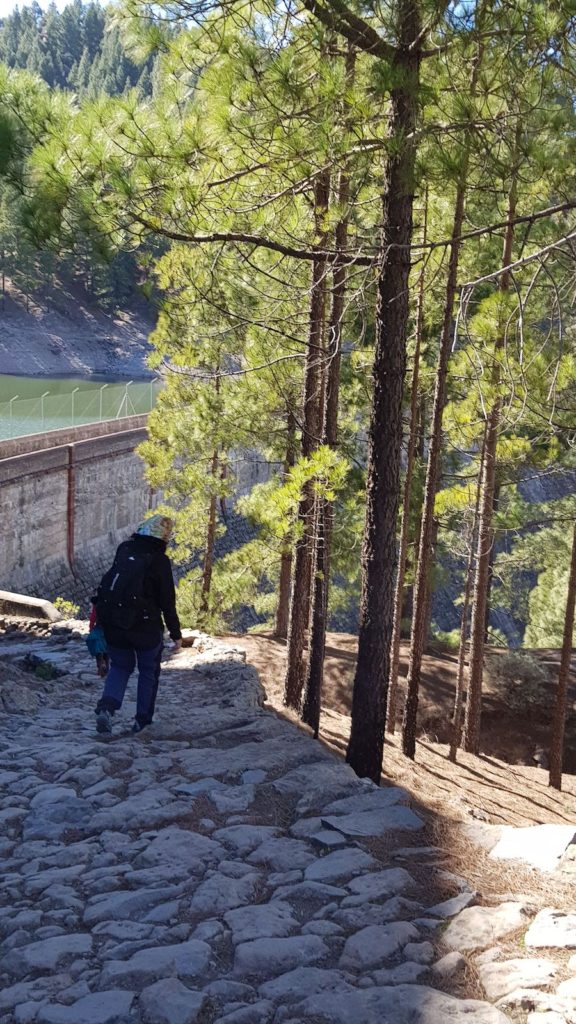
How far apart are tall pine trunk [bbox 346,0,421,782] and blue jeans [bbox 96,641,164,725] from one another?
160 centimetres

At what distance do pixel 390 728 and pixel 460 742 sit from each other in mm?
1603

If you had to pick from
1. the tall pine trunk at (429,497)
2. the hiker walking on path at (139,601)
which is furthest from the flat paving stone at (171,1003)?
the tall pine trunk at (429,497)

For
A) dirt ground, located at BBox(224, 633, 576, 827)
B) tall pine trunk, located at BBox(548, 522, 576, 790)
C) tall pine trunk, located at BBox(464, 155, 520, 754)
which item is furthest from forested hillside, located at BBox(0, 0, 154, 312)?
tall pine trunk, located at BBox(548, 522, 576, 790)

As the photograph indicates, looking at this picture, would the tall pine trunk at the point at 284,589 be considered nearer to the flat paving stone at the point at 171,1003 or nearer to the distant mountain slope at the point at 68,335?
the flat paving stone at the point at 171,1003

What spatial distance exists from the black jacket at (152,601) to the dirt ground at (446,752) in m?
2.08

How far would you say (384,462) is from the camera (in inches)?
281

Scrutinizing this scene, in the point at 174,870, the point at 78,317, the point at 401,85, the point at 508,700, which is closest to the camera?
the point at 174,870

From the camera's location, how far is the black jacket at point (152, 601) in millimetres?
6453

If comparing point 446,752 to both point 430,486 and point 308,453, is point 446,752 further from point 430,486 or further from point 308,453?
point 308,453

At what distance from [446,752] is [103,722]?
8673 millimetres

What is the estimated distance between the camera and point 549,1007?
11.0 feet

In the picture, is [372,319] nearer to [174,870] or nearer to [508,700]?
[508,700]

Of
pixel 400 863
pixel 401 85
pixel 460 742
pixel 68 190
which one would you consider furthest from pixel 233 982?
pixel 460 742

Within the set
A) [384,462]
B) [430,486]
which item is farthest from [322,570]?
[430,486]
